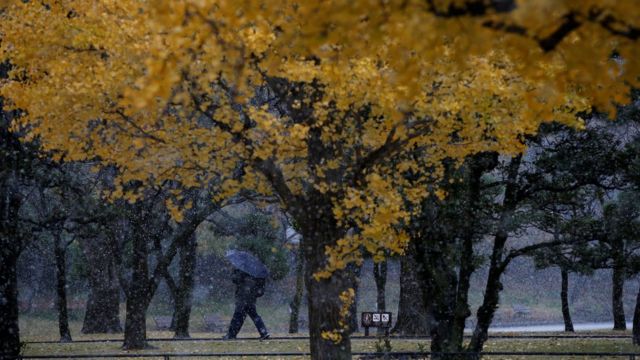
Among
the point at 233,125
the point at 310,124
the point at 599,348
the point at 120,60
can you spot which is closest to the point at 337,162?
the point at 310,124

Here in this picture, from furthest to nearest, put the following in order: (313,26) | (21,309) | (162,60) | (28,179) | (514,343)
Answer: (21,309)
(514,343)
(28,179)
(162,60)
(313,26)

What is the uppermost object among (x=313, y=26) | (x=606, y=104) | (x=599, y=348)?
(x=313, y=26)

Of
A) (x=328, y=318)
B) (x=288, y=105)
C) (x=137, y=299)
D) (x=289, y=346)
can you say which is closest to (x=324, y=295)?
(x=328, y=318)

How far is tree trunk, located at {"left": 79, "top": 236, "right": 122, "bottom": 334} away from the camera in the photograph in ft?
91.9

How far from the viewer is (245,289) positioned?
22.6 m

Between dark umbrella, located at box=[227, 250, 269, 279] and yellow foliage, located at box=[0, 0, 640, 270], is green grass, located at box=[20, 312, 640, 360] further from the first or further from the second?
yellow foliage, located at box=[0, 0, 640, 270]

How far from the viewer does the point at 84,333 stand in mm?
28484

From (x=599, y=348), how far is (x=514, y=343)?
2164 millimetres

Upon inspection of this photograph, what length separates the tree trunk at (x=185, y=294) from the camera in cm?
2498

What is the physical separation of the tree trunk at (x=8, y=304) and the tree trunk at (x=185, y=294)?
28.0 feet

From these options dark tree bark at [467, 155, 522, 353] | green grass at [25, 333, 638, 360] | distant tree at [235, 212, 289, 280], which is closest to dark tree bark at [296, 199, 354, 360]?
dark tree bark at [467, 155, 522, 353]

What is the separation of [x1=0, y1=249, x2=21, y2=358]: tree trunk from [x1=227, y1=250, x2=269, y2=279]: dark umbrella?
8.11 metres

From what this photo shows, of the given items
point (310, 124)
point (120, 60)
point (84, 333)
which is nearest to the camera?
point (120, 60)

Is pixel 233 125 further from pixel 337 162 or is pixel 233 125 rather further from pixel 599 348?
pixel 599 348
